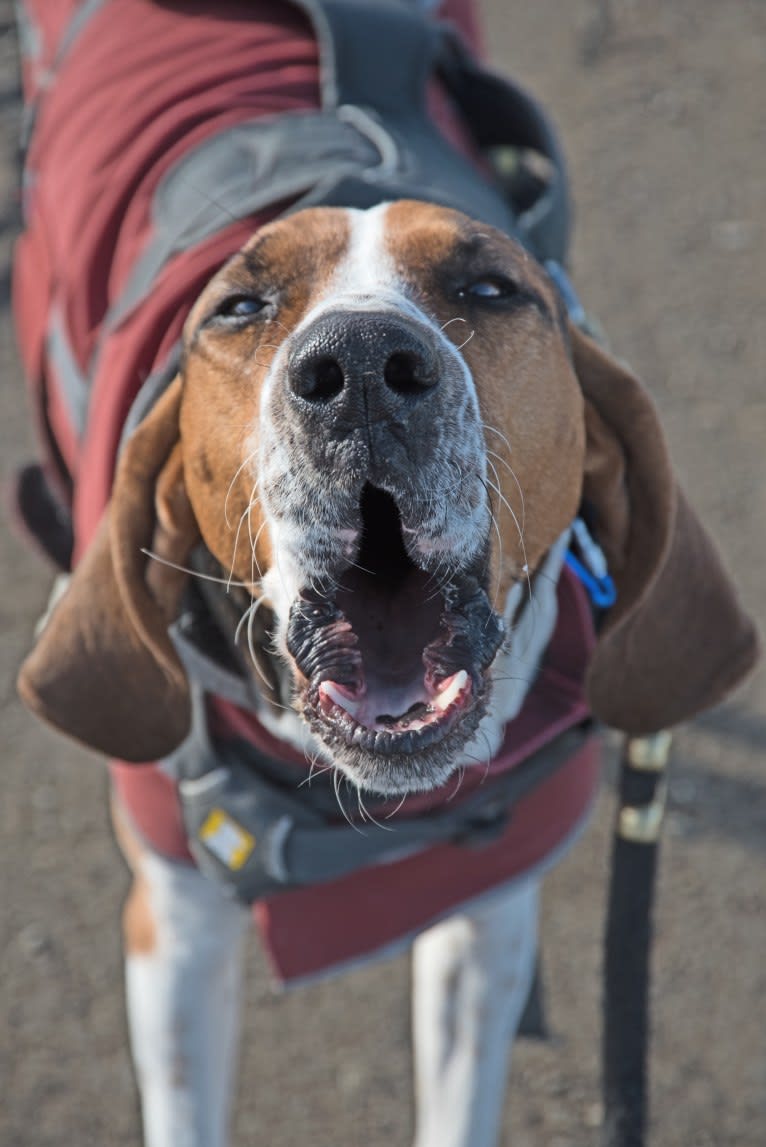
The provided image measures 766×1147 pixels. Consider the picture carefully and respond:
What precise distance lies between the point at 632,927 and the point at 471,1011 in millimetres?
388

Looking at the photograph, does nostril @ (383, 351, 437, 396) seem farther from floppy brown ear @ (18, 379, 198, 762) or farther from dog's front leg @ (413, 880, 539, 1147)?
dog's front leg @ (413, 880, 539, 1147)

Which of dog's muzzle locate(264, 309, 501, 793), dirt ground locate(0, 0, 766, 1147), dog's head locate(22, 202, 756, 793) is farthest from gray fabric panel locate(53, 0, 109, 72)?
dog's muzzle locate(264, 309, 501, 793)

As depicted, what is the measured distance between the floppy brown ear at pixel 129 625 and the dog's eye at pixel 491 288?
1.52 feet

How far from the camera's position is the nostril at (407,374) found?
172 centimetres

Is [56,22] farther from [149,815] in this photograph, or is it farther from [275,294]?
[149,815]

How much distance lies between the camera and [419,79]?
9.28ft

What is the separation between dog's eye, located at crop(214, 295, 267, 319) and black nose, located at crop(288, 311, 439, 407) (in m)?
0.34

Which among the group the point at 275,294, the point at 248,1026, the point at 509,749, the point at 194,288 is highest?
the point at 275,294

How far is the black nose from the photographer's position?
1.70 m

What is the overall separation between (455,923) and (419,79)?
1659 mm

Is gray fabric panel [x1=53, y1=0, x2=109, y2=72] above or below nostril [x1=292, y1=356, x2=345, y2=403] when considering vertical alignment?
below

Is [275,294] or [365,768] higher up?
[275,294]

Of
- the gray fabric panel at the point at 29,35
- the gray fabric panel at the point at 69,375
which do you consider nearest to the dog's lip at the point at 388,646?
the gray fabric panel at the point at 69,375

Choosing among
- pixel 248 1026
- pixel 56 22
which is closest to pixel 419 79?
pixel 56 22
